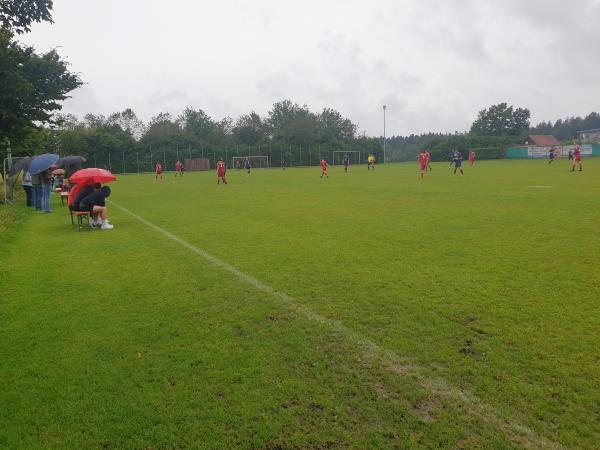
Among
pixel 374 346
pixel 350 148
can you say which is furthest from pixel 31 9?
pixel 350 148

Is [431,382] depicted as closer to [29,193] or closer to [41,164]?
[41,164]

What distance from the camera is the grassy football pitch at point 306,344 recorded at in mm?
3219

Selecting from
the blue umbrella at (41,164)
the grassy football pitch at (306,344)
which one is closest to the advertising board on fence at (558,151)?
the blue umbrella at (41,164)

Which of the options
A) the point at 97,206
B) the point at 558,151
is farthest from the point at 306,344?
the point at 558,151

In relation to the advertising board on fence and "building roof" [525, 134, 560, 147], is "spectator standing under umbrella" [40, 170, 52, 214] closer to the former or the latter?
the advertising board on fence

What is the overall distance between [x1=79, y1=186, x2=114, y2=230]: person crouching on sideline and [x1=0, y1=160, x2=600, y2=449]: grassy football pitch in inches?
105

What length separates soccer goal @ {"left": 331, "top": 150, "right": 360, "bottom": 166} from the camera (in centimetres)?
7994

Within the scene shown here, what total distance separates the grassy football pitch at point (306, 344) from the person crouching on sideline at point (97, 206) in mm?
2678

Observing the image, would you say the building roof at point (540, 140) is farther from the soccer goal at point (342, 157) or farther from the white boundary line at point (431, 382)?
the white boundary line at point (431, 382)

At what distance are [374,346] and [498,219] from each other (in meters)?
8.76

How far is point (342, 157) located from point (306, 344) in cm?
7723

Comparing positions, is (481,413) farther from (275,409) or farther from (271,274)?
(271,274)

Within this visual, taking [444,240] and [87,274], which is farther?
[444,240]

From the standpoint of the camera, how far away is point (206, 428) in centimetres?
322
